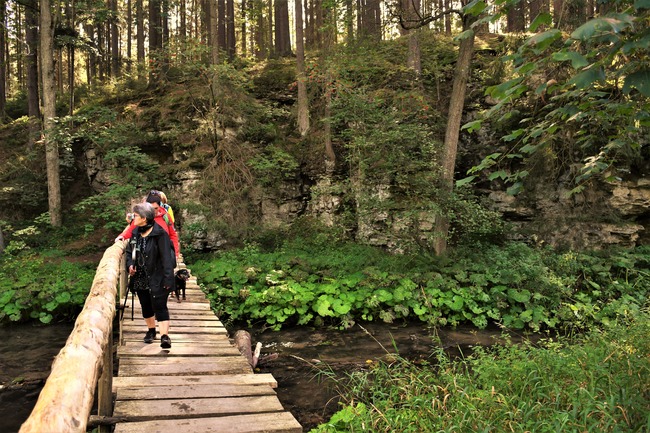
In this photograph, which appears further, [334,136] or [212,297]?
[334,136]

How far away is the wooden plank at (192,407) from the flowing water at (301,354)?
2020 mm

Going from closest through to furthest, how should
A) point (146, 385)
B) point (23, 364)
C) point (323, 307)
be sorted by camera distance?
1. point (146, 385)
2. point (23, 364)
3. point (323, 307)

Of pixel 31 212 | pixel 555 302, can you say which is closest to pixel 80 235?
pixel 31 212

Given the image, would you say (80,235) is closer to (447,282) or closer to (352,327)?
(352,327)

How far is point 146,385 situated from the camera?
404 cm

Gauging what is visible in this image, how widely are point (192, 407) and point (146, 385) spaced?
69 cm

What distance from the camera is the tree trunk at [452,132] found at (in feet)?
38.5

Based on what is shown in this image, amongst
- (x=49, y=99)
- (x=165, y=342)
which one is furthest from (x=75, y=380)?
(x=49, y=99)

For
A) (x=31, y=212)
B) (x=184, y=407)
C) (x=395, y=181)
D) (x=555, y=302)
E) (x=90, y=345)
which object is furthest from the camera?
(x=31, y=212)

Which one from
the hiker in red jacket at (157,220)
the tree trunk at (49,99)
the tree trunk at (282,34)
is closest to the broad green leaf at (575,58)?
the hiker in red jacket at (157,220)

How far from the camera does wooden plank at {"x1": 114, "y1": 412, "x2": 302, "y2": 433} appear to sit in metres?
3.25

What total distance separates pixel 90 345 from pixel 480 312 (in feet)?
31.2

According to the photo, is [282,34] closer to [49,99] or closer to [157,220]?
[49,99]

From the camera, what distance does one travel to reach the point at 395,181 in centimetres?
1227
